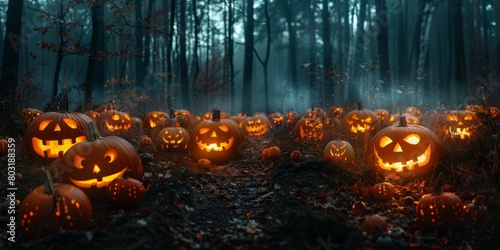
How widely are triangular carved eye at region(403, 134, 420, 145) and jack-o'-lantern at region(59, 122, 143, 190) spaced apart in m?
3.97

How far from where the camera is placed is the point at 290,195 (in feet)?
16.2

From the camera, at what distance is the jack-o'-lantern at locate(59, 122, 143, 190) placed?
4777mm

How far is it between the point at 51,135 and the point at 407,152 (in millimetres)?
5494

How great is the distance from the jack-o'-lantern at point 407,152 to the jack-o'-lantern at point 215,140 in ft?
9.24

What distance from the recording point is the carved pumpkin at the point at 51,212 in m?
3.43

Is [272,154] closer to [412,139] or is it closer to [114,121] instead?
[412,139]

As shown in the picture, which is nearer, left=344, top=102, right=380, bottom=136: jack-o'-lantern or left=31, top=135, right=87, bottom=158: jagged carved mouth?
left=31, top=135, right=87, bottom=158: jagged carved mouth

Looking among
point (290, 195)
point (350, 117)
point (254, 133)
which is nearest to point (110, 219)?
point (290, 195)

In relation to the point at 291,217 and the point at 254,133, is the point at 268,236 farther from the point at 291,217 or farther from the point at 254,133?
the point at 254,133

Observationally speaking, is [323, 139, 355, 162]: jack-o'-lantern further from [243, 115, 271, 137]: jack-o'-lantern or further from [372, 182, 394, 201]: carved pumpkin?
[243, 115, 271, 137]: jack-o'-lantern

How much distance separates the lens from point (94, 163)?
4.78 m

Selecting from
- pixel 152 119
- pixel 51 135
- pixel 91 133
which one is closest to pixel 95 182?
pixel 91 133

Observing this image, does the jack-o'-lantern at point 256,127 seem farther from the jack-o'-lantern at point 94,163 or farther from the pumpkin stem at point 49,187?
the pumpkin stem at point 49,187

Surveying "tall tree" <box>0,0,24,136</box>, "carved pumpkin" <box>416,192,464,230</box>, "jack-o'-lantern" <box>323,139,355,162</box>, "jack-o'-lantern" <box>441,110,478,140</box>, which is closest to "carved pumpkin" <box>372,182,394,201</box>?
"carved pumpkin" <box>416,192,464,230</box>
